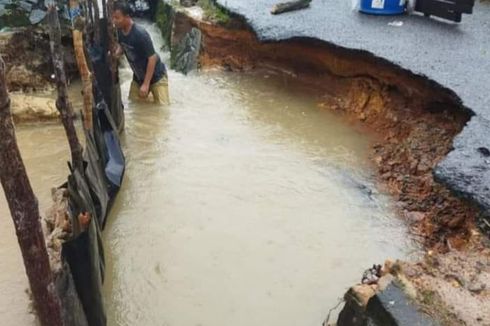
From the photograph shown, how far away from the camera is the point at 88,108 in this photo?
4570mm

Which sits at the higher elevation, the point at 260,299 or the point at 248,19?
the point at 248,19

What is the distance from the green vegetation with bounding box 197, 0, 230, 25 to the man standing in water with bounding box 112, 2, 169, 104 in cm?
179

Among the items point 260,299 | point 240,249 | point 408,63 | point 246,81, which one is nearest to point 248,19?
point 246,81

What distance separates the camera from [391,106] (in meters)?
6.80

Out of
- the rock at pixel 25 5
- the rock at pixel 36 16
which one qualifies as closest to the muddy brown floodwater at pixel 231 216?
the rock at pixel 36 16

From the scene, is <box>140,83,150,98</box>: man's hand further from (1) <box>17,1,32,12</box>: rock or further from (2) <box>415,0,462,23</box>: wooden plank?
(2) <box>415,0,462,23</box>: wooden plank

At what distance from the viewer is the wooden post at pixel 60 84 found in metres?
3.76

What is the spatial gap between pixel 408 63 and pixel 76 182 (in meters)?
4.46

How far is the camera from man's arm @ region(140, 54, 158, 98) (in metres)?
6.84

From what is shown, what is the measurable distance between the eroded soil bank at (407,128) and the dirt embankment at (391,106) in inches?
0.5

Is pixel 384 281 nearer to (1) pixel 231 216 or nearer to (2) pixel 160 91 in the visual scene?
(1) pixel 231 216

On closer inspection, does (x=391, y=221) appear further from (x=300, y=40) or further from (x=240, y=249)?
(x=300, y=40)

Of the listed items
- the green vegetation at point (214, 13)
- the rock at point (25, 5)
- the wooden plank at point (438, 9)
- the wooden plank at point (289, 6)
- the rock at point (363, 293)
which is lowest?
the rock at point (363, 293)

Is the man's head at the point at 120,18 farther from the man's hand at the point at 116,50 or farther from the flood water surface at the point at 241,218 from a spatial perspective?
the flood water surface at the point at 241,218
